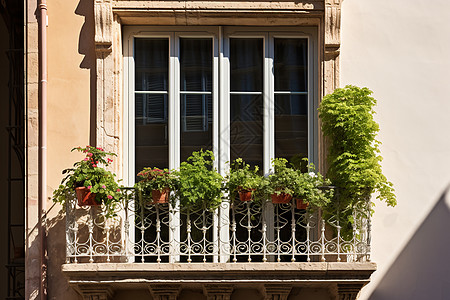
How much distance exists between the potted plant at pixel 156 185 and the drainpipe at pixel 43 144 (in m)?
1.08

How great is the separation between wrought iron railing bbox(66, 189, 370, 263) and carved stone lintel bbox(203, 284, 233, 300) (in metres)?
0.29

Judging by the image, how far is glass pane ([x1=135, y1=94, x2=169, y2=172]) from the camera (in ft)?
27.8

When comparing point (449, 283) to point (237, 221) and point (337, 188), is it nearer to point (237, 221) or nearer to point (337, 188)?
point (337, 188)

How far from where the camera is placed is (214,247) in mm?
7879

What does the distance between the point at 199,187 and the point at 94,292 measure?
5.03 feet

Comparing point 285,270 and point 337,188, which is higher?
point 337,188

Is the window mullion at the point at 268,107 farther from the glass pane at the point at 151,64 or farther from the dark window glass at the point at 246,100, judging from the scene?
the glass pane at the point at 151,64

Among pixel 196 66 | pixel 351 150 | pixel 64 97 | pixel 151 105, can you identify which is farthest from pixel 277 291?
pixel 64 97

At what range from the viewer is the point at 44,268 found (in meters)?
8.02

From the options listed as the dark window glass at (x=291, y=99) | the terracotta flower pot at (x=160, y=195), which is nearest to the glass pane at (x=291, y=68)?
the dark window glass at (x=291, y=99)

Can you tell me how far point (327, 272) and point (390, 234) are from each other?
40.8 inches

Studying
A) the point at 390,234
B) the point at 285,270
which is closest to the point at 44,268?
the point at 285,270

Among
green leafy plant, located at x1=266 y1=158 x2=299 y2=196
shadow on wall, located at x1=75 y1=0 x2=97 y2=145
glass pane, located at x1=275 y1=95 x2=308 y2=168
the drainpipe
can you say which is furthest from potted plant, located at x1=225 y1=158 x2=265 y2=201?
the drainpipe

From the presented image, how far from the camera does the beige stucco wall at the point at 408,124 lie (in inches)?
324
